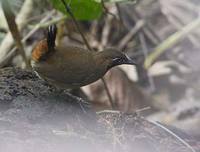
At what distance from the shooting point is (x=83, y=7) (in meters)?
4.07

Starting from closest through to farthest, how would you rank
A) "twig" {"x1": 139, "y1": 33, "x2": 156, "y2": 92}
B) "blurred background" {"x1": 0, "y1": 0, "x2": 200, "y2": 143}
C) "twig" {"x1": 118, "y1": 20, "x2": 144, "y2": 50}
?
"blurred background" {"x1": 0, "y1": 0, "x2": 200, "y2": 143}, "twig" {"x1": 139, "y1": 33, "x2": 156, "y2": 92}, "twig" {"x1": 118, "y1": 20, "x2": 144, "y2": 50}

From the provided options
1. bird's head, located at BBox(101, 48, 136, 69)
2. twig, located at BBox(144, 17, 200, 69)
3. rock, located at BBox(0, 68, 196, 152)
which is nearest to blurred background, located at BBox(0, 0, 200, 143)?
twig, located at BBox(144, 17, 200, 69)

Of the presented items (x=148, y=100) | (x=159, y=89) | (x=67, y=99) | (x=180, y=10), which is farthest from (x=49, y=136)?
(x=180, y=10)

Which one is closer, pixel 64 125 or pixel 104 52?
pixel 64 125

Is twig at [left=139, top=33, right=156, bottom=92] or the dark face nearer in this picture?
the dark face

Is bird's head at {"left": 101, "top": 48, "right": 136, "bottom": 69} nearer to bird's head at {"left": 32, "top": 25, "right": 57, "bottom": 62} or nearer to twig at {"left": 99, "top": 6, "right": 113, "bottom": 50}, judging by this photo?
bird's head at {"left": 32, "top": 25, "right": 57, "bottom": 62}

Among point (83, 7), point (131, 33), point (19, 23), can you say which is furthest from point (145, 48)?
point (83, 7)

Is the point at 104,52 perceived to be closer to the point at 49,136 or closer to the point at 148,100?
the point at 49,136

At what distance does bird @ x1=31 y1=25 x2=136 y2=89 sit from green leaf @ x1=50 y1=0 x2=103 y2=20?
75cm

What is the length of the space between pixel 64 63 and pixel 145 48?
370 centimetres

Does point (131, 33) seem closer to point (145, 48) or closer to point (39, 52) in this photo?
point (145, 48)

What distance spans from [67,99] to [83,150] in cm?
98

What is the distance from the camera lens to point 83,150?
2254 mm

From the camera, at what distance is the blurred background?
5.76 m
